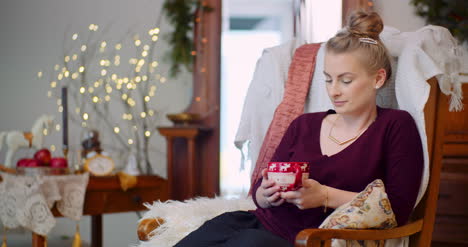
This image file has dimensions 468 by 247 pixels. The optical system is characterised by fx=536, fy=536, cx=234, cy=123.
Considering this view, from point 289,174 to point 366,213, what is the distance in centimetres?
21

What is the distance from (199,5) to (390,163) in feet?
7.79

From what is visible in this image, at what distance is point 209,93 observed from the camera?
11.7ft

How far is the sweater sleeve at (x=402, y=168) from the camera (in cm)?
143

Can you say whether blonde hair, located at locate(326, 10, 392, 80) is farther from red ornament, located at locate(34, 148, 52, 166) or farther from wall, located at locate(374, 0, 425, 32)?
wall, located at locate(374, 0, 425, 32)

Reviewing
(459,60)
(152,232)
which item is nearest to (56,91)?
(152,232)

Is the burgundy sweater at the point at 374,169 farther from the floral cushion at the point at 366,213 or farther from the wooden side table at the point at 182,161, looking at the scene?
the wooden side table at the point at 182,161

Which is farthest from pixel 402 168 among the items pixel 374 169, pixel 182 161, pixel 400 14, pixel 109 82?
pixel 400 14

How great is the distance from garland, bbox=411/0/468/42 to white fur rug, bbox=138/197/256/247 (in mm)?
2424

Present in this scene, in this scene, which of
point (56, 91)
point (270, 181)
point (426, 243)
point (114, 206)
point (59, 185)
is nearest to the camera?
point (270, 181)

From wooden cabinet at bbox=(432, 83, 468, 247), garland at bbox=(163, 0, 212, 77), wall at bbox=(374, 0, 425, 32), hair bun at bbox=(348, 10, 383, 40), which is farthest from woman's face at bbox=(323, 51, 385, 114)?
wall at bbox=(374, 0, 425, 32)

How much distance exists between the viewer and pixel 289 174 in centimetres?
132

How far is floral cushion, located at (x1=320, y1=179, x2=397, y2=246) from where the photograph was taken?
131cm

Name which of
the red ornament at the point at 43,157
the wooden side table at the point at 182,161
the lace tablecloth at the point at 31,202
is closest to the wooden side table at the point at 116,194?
the lace tablecloth at the point at 31,202

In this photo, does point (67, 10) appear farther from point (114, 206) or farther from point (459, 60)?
point (459, 60)
